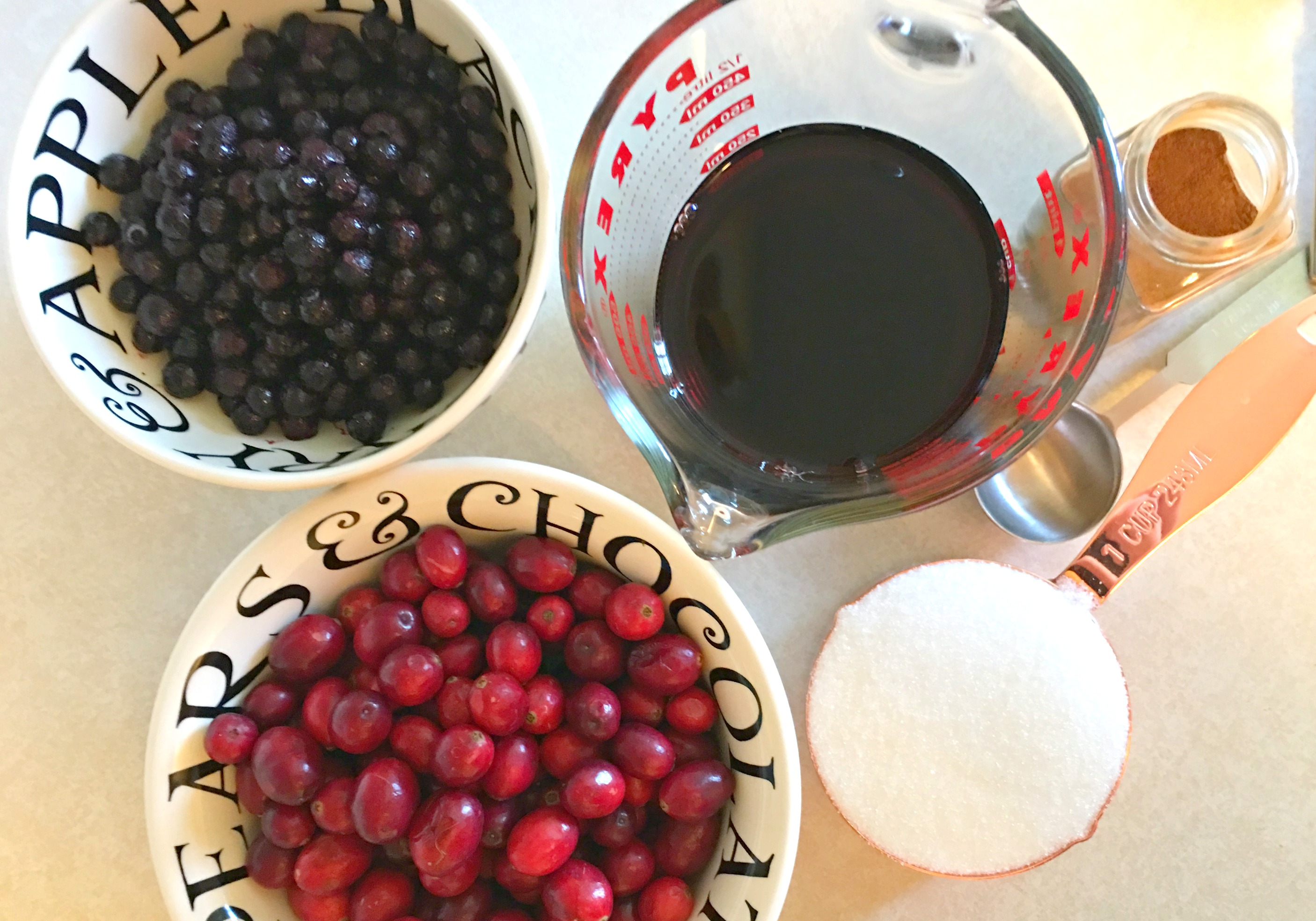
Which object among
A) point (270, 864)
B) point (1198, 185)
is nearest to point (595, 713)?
point (270, 864)

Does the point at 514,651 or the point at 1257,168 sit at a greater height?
the point at 1257,168

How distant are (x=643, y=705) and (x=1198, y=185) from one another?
0.56 m

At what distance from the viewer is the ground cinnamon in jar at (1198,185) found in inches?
25.9

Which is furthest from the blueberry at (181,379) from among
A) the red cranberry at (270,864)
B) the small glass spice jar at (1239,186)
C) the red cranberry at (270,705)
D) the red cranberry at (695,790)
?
the small glass spice jar at (1239,186)

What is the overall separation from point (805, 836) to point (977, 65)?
60 cm

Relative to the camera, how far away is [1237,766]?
79 cm

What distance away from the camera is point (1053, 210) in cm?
57

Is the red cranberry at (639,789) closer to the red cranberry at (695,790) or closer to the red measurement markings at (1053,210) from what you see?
the red cranberry at (695,790)

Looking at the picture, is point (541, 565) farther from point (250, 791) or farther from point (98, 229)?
point (98, 229)

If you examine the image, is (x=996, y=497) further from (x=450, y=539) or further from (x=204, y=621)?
(x=204, y=621)

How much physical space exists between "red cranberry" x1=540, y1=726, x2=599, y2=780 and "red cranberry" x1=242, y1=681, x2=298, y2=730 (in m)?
0.19

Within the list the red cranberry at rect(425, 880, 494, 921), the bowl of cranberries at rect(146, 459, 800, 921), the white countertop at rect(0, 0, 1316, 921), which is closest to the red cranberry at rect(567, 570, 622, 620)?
the bowl of cranberries at rect(146, 459, 800, 921)

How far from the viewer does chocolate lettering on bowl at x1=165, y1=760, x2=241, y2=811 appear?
1.98 ft

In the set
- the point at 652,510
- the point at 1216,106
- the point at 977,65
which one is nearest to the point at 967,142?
the point at 977,65
